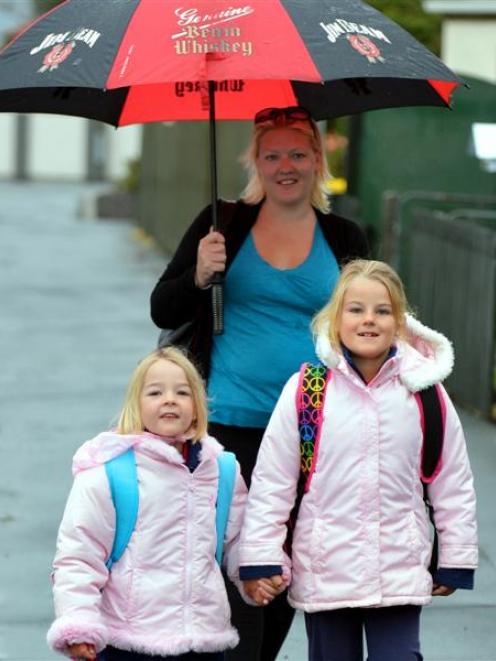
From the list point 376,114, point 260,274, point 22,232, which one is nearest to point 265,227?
point 260,274

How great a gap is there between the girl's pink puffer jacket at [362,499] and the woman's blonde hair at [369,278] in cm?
7

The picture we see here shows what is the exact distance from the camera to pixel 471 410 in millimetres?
11117

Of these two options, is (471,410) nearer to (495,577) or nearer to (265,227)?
(495,577)

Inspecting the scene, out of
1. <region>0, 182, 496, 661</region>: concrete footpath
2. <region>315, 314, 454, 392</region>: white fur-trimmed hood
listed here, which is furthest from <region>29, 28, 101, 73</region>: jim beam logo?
<region>0, 182, 496, 661</region>: concrete footpath

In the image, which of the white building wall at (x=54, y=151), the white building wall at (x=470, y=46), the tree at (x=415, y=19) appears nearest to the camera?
the white building wall at (x=470, y=46)

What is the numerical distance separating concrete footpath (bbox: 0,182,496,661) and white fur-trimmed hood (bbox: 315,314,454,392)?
1797mm

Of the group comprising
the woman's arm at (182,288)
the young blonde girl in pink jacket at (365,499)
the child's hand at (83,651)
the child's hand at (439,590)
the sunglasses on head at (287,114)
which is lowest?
the child's hand at (83,651)

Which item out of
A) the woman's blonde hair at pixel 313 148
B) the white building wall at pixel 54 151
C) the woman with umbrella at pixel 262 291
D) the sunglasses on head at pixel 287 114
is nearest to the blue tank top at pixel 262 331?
the woman with umbrella at pixel 262 291

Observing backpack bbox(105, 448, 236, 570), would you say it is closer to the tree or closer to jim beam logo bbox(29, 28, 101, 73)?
jim beam logo bbox(29, 28, 101, 73)

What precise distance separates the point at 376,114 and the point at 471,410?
13.7 feet

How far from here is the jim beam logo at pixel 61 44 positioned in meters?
5.09

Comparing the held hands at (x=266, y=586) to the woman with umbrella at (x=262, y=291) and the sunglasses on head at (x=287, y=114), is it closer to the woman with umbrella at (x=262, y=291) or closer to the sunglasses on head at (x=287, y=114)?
the woman with umbrella at (x=262, y=291)

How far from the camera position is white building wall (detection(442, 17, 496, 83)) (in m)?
17.3

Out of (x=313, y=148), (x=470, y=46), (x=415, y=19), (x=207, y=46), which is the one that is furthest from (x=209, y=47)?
(x=415, y=19)
